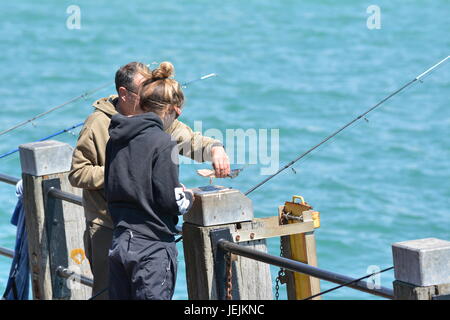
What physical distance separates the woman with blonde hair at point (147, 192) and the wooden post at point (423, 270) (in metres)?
0.84

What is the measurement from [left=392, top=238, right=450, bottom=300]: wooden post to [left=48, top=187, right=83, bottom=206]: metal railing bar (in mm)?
1876

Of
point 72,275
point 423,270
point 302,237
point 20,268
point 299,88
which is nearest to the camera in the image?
point 423,270

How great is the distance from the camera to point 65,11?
85.9 feet

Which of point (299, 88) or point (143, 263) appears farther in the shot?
point (299, 88)

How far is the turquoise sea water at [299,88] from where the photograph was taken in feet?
44.0

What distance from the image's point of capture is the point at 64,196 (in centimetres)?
509

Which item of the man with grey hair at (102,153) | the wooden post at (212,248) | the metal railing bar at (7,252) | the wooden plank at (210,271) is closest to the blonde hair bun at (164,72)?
the man with grey hair at (102,153)

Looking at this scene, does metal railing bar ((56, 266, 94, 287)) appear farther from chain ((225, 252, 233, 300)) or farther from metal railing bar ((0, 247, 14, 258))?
chain ((225, 252, 233, 300))

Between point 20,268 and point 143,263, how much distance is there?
2101 millimetres

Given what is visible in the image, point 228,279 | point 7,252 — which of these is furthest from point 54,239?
point 228,279

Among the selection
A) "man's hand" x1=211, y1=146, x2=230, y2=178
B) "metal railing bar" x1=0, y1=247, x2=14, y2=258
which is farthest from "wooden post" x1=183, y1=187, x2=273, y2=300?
"metal railing bar" x1=0, y1=247, x2=14, y2=258

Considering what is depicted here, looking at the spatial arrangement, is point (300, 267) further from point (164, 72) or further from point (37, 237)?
point (37, 237)

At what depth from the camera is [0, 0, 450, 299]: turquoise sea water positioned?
1340 centimetres
